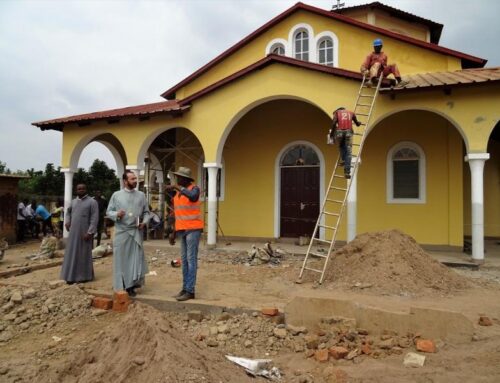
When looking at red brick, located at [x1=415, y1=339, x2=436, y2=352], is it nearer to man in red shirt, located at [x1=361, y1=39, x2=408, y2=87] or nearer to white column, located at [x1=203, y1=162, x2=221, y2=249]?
man in red shirt, located at [x1=361, y1=39, x2=408, y2=87]

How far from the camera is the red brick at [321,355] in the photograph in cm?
359

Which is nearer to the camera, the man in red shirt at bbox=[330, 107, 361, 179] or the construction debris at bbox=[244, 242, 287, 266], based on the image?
the man in red shirt at bbox=[330, 107, 361, 179]

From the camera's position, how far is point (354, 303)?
4.31 metres

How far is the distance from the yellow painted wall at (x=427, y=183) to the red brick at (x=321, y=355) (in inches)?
281

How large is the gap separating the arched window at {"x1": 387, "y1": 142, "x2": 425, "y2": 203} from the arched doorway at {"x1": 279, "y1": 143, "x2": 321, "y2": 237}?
2.03 metres

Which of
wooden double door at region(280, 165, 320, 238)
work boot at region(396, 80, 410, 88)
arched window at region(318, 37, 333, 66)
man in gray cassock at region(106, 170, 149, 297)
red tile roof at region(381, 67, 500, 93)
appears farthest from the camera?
arched window at region(318, 37, 333, 66)

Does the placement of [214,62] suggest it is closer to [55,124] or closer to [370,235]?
[55,124]

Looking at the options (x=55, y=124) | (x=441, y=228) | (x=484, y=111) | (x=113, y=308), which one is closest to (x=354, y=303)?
(x=113, y=308)

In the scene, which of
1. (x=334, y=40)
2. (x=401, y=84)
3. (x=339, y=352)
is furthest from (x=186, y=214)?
(x=334, y=40)

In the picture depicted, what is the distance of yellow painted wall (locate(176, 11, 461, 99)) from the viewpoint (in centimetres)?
1063

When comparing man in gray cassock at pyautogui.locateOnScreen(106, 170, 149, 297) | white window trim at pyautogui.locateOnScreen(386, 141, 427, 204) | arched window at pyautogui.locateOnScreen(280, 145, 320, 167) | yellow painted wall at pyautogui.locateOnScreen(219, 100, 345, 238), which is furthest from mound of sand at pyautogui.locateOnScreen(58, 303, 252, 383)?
arched window at pyautogui.locateOnScreen(280, 145, 320, 167)

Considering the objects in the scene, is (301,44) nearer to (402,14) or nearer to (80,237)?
(402,14)

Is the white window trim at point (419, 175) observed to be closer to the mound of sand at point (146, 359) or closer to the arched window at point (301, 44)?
the arched window at point (301, 44)

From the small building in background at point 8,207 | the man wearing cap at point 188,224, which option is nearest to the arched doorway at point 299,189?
the man wearing cap at point 188,224
